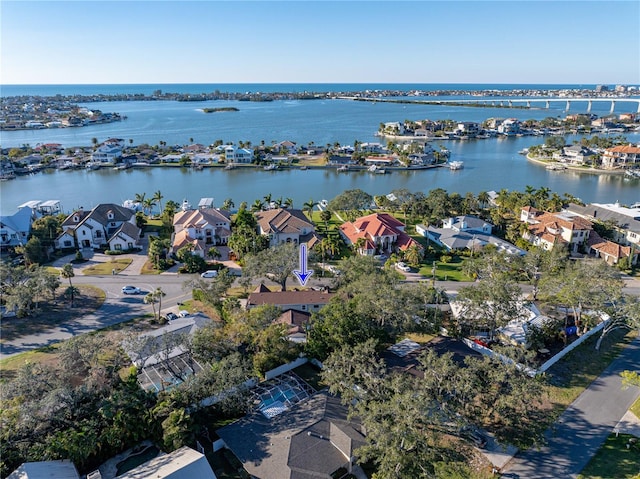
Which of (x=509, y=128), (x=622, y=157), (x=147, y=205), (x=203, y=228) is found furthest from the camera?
(x=509, y=128)

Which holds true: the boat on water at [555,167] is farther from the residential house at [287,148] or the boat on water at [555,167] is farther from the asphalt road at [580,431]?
the asphalt road at [580,431]

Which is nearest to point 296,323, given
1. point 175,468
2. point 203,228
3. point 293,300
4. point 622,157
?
point 293,300

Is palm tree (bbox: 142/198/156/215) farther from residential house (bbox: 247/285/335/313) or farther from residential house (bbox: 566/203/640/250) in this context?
residential house (bbox: 566/203/640/250)

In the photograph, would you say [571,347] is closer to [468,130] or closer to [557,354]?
[557,354]

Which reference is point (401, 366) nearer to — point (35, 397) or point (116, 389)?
point (116, 389)

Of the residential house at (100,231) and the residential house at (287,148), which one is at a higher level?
the residential house at (287,148)

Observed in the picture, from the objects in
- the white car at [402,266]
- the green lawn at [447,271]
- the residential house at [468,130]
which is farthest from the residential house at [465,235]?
the residential house at [468,130]

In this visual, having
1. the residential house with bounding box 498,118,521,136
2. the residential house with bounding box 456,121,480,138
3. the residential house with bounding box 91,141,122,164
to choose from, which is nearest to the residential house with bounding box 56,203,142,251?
the residential house with bounding box 91,141,122,164
